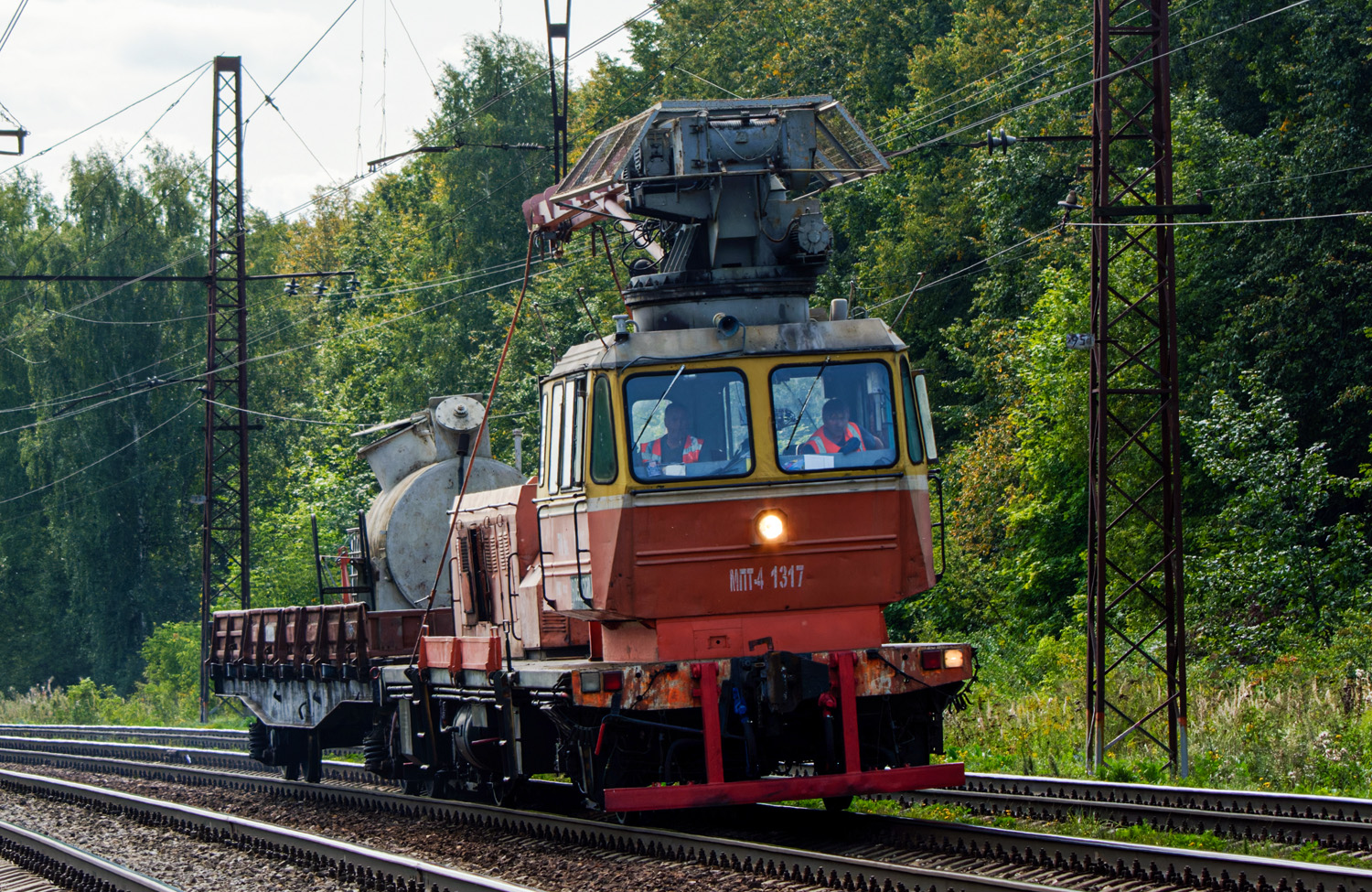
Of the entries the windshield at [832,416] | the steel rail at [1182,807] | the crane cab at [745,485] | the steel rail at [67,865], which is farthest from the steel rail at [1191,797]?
the steel rail at [67,865]

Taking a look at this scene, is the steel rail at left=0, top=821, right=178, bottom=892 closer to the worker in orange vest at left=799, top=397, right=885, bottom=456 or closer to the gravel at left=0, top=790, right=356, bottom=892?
the gravel at left=0, top=790, right=356, bottom=892

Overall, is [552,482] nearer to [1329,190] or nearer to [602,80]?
[1329,190]

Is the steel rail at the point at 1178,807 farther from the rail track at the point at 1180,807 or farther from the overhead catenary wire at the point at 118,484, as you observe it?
the overhead catenary wire at the point at 118,484

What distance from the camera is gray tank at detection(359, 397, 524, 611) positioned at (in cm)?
1764

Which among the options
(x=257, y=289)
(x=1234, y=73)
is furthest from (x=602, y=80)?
(x=1234, y=73)

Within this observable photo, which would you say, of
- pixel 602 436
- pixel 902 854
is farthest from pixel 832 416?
pixel 902 854

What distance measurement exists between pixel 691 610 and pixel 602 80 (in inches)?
1851

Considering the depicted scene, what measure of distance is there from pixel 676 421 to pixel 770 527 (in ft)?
3.28

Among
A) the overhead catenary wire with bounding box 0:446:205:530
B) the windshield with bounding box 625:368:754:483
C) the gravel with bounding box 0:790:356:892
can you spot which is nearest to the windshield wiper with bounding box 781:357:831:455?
the windshield with bounding box 625:368:754:483

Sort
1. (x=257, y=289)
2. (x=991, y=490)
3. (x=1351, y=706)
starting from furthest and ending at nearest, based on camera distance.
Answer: (x=257, y=289) → (x=991, y=490) → (x=1351, y=706)

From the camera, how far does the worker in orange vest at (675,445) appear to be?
11.1m

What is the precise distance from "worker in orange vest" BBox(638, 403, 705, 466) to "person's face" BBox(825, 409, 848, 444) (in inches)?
36.4

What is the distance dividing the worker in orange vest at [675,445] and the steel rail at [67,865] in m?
4.37

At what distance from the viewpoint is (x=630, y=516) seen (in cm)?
1097
